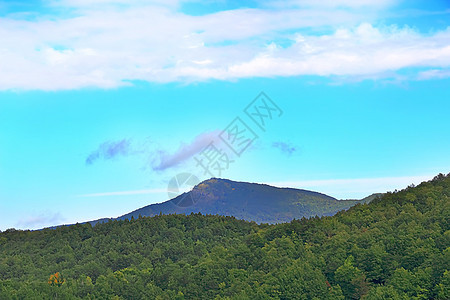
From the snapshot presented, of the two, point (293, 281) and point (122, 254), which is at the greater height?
point (122, 254)

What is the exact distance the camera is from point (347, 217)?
9900cm

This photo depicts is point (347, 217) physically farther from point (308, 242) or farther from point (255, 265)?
point (255, 265)

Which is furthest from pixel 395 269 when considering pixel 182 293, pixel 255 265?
pixel 182 293

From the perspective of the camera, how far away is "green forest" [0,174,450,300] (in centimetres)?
6956

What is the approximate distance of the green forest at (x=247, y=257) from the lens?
228ft

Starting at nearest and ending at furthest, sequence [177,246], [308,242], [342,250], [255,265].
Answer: [342,250] < [255,265] < [308,242] < [177,246]

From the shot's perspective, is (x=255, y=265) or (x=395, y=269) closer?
(x=395, y=269)

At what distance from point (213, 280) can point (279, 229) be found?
19.7 meters

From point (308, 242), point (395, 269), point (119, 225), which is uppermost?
point (119, 225)

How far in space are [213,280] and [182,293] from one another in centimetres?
→ 477

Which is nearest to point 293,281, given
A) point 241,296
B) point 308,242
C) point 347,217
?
point 241,296

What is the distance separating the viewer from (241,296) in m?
70.4

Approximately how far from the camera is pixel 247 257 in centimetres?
8750

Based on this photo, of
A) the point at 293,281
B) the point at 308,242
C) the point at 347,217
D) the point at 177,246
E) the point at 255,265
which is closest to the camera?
the point at 293,281
